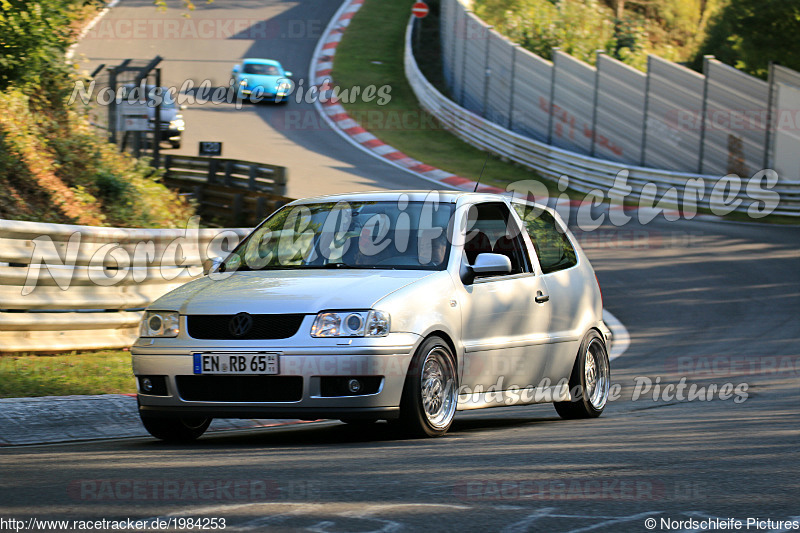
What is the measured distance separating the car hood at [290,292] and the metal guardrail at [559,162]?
836 inches

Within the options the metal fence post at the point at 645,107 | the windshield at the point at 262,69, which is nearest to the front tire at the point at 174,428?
the metal fence post at the point at 645,107

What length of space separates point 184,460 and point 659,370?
821 cm

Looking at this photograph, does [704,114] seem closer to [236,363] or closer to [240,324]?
[240,324]

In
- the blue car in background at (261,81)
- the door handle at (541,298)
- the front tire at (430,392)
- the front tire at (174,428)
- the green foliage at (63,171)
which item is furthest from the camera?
the blue car in background at (261,81)

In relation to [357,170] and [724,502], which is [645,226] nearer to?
[357,170]

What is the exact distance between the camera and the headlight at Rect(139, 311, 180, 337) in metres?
7.17

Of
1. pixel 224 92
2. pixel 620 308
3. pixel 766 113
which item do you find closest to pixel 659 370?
pixel 620 308

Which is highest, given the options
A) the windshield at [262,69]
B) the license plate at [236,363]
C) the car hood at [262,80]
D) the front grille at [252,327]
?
the front grille at [252,327]

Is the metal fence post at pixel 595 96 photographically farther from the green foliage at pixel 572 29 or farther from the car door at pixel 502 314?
the car door at pixel 502 314

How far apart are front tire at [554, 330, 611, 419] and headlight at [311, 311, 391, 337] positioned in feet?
8.87

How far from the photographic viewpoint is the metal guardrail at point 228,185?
21.6 m

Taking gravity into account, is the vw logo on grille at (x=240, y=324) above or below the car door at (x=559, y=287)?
above

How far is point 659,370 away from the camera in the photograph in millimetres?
13289

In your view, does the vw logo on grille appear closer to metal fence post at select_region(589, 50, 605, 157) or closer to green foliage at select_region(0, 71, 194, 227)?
green foliage at select_region(0, 71, 194, 227)
